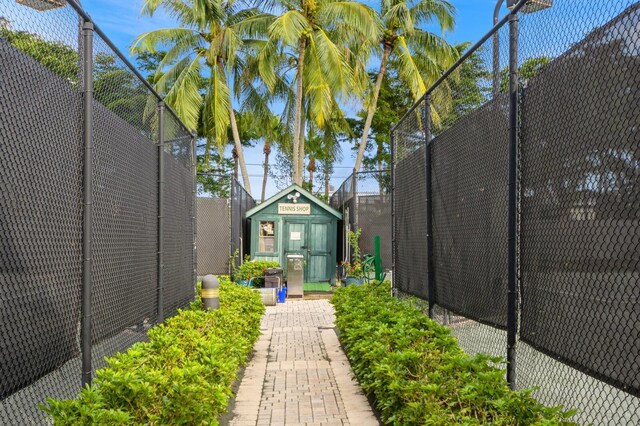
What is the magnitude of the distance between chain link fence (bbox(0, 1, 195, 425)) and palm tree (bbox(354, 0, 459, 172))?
1877cm

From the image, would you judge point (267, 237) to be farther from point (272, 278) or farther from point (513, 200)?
point (513, 200)

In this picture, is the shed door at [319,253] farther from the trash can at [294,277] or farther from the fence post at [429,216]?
the fence post at [429,216]

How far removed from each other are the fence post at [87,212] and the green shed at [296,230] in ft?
46.4

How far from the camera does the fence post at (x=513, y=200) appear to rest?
4086 millimetres

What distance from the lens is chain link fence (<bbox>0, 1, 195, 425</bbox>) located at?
3.03 metres

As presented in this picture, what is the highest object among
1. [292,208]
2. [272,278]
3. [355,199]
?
[355,199]

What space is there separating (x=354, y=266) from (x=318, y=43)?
8.93 metres

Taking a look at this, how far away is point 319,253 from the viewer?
60.6 ft

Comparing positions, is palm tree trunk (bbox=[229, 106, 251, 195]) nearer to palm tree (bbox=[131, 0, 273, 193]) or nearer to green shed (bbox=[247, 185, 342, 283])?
palm tree (bbox=[131, 0, 273, 193])

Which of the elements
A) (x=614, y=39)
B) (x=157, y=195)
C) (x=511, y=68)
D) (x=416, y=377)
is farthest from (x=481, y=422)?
(x=157, y=195)

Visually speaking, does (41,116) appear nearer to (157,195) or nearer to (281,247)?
(157,195)

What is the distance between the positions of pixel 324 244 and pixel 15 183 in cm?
1558

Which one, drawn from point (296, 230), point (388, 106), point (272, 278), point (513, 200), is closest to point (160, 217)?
point (513, 200)

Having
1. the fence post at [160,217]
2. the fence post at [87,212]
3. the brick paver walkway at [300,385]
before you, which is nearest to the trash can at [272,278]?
the brick paver walkway at [300,385]
